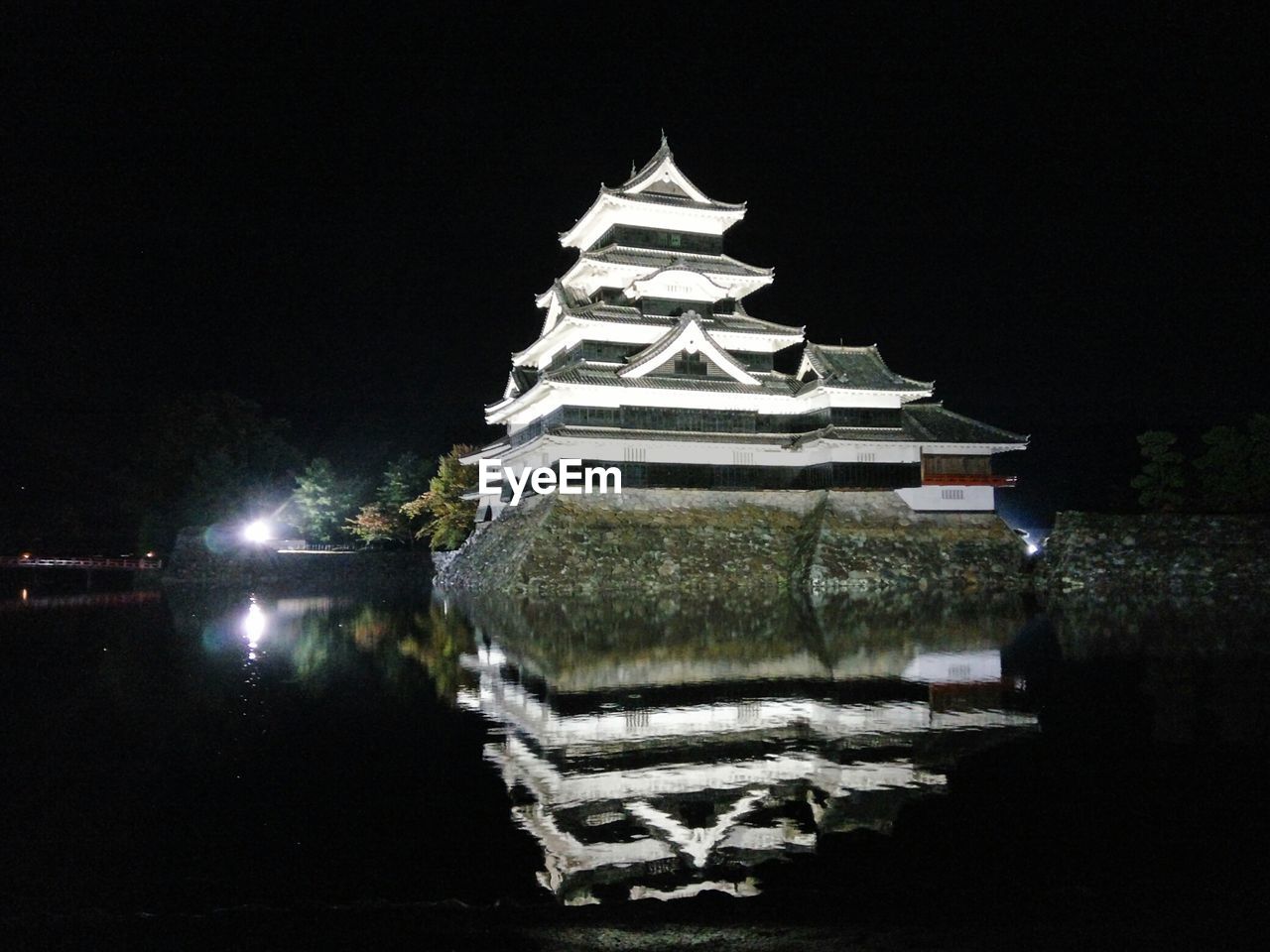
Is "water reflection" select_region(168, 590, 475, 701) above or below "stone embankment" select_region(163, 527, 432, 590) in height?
below

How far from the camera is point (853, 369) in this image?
32281 millimetres

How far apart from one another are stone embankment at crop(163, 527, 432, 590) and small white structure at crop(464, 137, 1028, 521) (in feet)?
41.6

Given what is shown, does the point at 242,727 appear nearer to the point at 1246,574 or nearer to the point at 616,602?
the point at 616,602

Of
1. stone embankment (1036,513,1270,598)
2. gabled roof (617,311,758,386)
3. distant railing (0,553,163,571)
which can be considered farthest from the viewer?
distant railing (0,553,163,571)

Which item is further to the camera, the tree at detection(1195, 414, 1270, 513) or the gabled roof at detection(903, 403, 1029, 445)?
the gabled roof at detection(903, 403, 1029, 445)

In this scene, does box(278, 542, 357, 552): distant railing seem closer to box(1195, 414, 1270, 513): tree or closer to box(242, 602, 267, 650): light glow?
box(242, 602, 267, 650): light glow

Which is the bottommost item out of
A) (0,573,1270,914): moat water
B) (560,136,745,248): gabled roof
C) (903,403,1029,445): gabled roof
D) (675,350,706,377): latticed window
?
(0,573,1270,914): moat water

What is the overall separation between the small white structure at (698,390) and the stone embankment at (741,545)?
983mm

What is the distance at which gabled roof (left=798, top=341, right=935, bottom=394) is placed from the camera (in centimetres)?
3116

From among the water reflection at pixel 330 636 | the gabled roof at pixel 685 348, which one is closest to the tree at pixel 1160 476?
the gabled roof at pixel 685 348

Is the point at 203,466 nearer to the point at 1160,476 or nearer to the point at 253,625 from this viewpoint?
the point at 253,625

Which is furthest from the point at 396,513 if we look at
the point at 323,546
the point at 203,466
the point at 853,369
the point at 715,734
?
the point at 715,734

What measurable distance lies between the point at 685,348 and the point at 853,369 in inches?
276

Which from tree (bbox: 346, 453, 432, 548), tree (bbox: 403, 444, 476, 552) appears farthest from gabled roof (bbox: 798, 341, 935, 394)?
tree (bbox: 346, 453, 432, 548)
